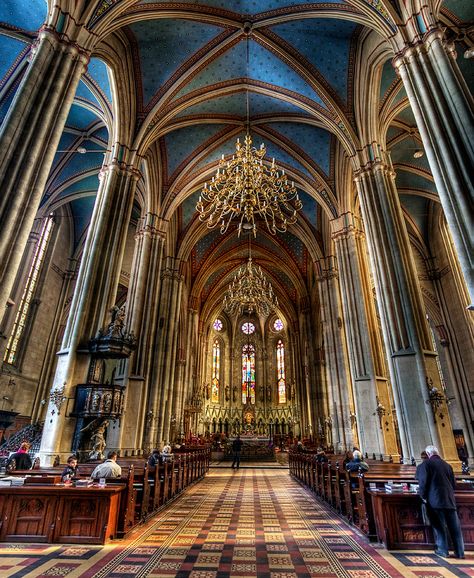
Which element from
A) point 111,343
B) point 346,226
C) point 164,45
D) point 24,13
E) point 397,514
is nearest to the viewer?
point 397,514

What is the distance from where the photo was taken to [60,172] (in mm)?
16797

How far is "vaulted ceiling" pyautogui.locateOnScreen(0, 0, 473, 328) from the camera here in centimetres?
1109

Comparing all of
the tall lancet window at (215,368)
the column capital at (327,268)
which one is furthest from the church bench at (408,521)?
the tall lancet window at (215,368)

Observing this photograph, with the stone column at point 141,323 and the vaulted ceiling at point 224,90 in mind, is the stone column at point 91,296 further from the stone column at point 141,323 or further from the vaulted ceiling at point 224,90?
the stone column at point 141,323

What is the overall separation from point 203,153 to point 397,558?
16.7m

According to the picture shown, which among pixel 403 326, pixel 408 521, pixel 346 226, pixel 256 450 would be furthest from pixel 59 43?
pixel 256 450

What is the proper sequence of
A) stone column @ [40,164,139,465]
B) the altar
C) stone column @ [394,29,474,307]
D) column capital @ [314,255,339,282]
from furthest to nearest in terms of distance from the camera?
the altar < column capital @ [314,255,339,282] < stone column @ [40,164,139,465] < stone column @ [394,29,474,307]

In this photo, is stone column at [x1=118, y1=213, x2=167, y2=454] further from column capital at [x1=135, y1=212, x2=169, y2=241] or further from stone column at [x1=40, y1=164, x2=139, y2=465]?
stone column at [x1=40, y1=164, x2=139, y2=465]

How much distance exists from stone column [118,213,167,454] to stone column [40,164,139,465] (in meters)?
3.17

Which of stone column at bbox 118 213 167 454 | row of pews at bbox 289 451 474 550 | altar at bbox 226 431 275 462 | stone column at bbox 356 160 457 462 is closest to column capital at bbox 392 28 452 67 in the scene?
stone column at bbox 356 160 457 462

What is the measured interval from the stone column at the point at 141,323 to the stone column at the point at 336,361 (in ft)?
26.4

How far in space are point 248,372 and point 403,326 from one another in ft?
94.2

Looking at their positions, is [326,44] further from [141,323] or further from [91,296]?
[141,323]

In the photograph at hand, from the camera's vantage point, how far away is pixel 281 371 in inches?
1421
